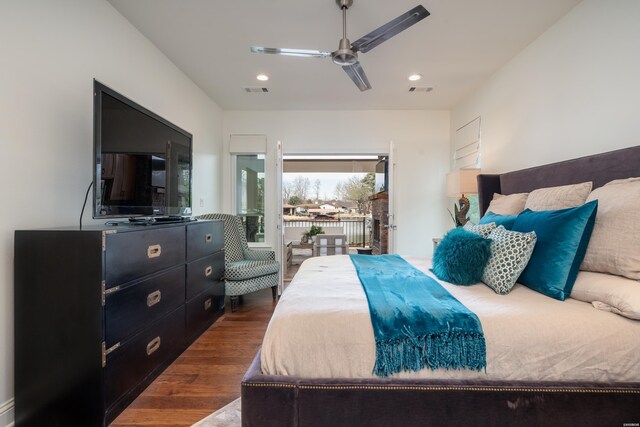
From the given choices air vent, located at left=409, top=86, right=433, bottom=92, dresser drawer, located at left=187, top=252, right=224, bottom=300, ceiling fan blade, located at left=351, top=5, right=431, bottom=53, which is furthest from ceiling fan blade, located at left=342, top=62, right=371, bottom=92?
dresser drawer, located at left=187, top=252, right=224, bottom=300

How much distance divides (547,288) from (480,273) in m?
0.29

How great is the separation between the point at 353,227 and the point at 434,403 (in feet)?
23.5

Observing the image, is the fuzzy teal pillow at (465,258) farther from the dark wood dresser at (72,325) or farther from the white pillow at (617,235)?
the dark wood dresser at (72,325)

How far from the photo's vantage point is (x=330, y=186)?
8.73 m

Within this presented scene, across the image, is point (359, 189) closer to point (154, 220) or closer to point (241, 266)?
point (241, 266)

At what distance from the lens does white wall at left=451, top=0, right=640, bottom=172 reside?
71.8 inches

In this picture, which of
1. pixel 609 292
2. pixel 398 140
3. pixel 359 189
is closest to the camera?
pixel 609 292

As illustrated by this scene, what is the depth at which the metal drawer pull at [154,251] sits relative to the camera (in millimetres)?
1790

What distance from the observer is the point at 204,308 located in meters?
2.59

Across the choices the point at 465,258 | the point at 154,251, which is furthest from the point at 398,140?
the point at 154,251

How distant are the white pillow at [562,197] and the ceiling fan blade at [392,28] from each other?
1332 mm

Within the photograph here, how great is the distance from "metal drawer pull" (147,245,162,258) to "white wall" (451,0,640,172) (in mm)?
3053

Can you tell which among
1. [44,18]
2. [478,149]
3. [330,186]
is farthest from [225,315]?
[330,186]

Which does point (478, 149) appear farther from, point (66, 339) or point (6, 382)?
point (6, 382)
